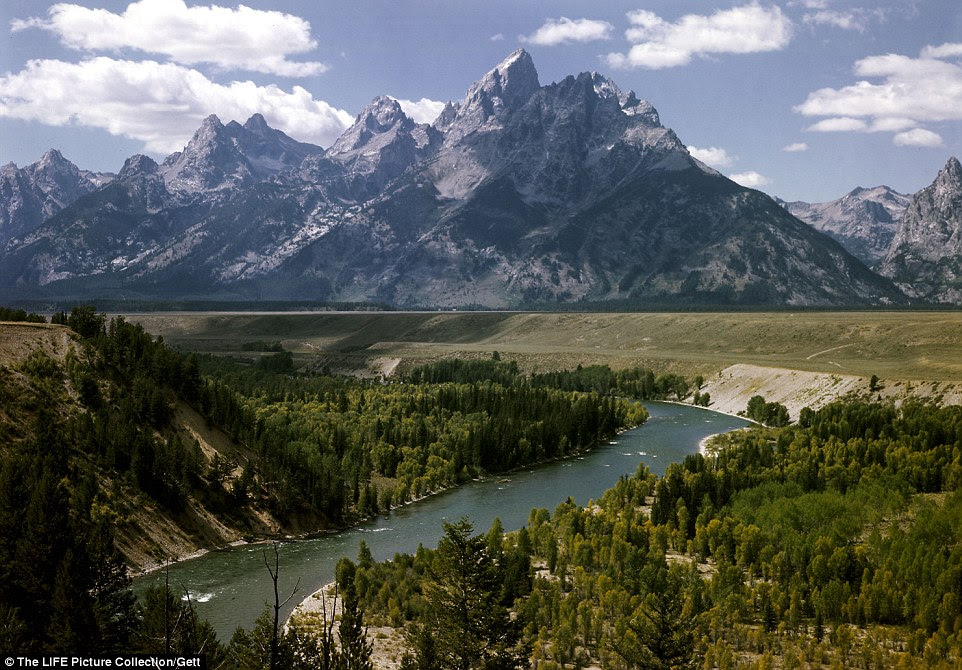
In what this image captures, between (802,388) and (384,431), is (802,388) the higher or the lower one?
the higher one

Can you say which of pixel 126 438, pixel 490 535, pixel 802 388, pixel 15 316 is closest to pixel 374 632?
pixel 490 535

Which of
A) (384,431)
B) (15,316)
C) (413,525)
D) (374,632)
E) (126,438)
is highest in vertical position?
(15,316)

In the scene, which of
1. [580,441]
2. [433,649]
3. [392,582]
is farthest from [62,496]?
[580,441]

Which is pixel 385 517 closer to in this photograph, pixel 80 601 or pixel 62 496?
pixel 62 496

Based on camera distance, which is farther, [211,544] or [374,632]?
[211,544]

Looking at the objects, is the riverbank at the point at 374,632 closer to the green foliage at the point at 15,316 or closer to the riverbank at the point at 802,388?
the green foliage at the point at 15,316

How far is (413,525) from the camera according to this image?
3302 inches

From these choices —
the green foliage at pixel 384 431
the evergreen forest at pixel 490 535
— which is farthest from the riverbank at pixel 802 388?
the green foliage at pixel 384 431

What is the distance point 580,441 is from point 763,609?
76.6 metres

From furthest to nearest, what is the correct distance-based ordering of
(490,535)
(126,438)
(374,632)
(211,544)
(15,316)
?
(15,316), (126,438), (211,544), (490,535), (374,632)

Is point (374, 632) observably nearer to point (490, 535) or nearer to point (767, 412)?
point (490, 535)

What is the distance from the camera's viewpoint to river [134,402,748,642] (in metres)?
62.8

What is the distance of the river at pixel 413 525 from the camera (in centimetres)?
6275

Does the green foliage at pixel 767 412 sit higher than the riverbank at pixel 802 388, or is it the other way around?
the riverbank at pixel 802 388
